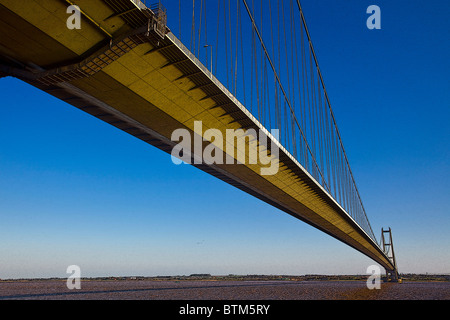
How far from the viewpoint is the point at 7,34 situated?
10625 mm

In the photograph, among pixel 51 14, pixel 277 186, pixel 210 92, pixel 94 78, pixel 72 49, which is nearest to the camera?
pixel 51 14

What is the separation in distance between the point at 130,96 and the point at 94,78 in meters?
1.80

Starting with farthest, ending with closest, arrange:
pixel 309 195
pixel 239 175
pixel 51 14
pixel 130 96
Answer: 1. pixel 309 195
2. pixel 239 175
3. pixel 130 96
4. pixel 51 14

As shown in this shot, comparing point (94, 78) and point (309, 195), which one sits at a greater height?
point (94, 78)

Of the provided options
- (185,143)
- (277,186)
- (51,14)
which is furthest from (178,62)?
(277,186)

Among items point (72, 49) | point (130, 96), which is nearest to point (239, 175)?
point (130, 96)

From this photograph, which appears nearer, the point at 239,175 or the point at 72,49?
the point at 72,49

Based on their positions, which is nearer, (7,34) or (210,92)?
(7,34)

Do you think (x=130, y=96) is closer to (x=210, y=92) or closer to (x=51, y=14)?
(x=210, y=92)

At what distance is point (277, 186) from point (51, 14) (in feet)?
75.6

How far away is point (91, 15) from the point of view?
10625 millimetres
